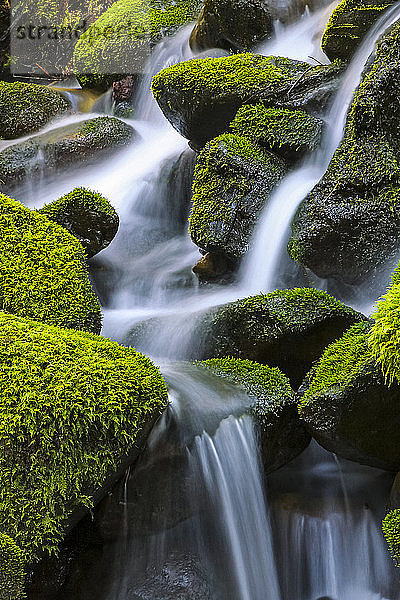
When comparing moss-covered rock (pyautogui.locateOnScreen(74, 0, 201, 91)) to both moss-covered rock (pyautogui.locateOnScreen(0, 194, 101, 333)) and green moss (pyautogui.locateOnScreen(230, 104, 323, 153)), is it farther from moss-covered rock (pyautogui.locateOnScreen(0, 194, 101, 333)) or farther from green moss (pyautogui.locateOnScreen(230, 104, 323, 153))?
moss-covered rock (pyautogui.locateOnScreen(0, 194, 101, 333))

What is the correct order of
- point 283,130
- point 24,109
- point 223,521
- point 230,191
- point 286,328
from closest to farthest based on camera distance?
1. point 223,521
2. point 286,328
3. point 230,191
4. point 283,130
5. point 24,109

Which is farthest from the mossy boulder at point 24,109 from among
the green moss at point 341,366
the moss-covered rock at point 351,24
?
the green moss at point 341,366

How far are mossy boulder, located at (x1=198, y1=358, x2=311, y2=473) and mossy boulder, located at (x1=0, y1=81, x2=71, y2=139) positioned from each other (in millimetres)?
6149

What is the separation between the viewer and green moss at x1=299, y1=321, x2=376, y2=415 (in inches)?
147

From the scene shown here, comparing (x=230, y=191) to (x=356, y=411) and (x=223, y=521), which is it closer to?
(x=356, y=411)

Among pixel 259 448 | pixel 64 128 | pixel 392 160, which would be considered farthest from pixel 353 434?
pixel 64 128

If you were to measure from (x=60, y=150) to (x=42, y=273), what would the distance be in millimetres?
4404

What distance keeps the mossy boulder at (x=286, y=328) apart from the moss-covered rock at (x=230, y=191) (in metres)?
1.07

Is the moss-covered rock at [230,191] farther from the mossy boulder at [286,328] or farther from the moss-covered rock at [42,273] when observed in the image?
the moss-covered rock at [42,273]

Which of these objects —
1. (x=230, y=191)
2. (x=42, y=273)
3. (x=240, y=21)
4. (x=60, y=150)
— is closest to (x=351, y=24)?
(x=240, y=21)

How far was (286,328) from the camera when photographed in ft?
14.7

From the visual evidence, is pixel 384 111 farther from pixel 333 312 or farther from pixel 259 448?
pixel 259 448

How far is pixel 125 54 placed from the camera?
10.2 meters

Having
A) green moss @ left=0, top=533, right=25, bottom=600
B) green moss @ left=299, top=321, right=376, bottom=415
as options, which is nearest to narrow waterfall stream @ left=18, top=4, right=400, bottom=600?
green moss @ left=299, top=321, right=376, bottom=415
